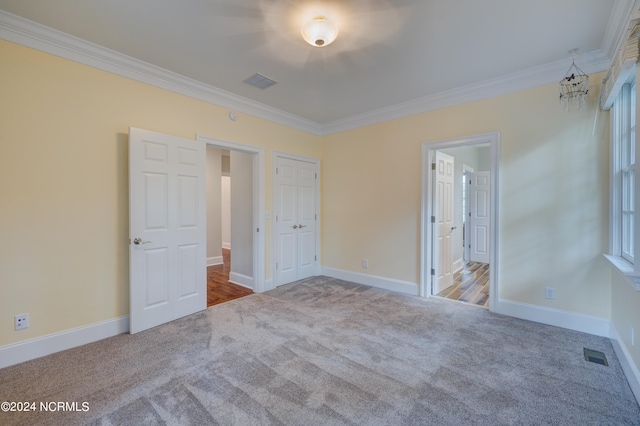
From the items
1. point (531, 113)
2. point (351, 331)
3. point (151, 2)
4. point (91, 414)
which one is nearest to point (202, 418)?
point (91, 414)

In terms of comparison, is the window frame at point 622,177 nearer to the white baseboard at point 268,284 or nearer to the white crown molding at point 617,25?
the white crown molding at point 617,25

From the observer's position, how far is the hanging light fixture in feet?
8.67

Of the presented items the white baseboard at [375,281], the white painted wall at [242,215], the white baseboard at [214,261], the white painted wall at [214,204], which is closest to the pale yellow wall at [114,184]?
the white painted wall at [242,215]

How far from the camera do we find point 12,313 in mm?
2180

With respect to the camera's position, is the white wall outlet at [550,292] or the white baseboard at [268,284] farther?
the white baseboard at [268,284]

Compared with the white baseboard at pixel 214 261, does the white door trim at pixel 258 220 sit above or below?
above

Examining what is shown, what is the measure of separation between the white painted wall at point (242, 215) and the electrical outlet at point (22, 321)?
2.41m

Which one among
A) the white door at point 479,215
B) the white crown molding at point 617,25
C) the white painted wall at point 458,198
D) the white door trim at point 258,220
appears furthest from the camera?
the white door at point 479,215

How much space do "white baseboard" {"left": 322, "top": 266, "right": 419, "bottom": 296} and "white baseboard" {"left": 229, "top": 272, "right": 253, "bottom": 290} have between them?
1.36 m

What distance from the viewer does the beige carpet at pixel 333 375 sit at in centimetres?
166

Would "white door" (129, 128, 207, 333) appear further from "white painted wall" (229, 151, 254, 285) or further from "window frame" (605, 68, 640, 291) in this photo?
"window frame" (605, 68, 640, 291)

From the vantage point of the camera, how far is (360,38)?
2.34 meters

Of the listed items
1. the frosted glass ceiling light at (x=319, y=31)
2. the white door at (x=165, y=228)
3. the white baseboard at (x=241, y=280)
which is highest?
the frosted glass ceiling light at (x=319, y=31)

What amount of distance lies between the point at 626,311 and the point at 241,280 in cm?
437
